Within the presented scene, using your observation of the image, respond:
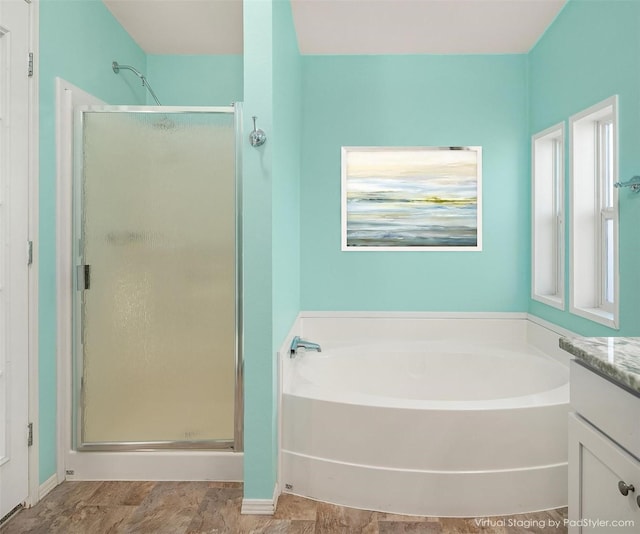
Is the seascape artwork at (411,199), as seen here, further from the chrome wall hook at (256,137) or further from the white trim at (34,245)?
the white trim at (34,245)

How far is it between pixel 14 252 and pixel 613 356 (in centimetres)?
213

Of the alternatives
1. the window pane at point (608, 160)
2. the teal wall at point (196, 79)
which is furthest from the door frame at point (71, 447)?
the window pane at point (608, 160)

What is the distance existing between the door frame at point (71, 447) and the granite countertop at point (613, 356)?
59.7 inches

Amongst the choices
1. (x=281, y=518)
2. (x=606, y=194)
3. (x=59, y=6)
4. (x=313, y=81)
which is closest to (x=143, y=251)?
(x=59, y=6)

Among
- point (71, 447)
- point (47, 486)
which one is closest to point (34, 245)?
point (71, 447)

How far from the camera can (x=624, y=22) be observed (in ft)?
6.88

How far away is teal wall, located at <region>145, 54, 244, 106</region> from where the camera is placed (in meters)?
3.26

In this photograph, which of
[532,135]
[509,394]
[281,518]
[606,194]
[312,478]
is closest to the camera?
[281,518]

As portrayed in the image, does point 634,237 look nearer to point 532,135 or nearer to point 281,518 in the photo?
point 532,135

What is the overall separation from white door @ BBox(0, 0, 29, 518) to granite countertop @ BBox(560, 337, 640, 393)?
6.61ft

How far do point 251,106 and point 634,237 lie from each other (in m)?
1.73

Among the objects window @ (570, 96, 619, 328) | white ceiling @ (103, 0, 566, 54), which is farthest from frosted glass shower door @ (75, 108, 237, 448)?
window @ (570, 96, 619, 328)

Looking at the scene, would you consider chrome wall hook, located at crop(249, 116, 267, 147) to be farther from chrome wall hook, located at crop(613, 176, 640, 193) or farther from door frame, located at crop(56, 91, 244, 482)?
chrome wall hook, located at crop(613, 176, 640, 193)

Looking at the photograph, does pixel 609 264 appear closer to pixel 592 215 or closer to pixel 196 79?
pixel 592 215
